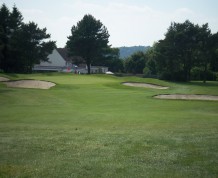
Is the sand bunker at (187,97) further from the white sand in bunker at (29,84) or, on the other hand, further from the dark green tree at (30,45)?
the dark green tree at (30,45)

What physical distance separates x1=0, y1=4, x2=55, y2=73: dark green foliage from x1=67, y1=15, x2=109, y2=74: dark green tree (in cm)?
671

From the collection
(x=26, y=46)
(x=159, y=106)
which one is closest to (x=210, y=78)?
(x=26, y=46)

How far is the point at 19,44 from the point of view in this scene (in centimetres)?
7000

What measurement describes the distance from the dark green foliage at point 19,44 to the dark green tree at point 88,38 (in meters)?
6.71

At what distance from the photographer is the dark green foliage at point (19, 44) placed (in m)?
70.8

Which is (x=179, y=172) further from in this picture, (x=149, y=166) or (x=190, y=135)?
(x=190, y=135)

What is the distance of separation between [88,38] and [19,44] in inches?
686

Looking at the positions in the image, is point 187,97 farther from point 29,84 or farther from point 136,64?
point 136,64

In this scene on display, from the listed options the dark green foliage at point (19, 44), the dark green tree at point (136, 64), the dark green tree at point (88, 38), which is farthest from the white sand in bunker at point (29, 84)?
the dark green tree at point (136, 64)

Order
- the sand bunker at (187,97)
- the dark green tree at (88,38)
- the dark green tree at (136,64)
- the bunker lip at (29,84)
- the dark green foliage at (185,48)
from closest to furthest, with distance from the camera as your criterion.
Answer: the sand bunker at (187,97) → the bunker lip at (29,84) → the dark green foliage at (185,48) → the dark green tree at (88,38) → the dark green tree at (136,64)

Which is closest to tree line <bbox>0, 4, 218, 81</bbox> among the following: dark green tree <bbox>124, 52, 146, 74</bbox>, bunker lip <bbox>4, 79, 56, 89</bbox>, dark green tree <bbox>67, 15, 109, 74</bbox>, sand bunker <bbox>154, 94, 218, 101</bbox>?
dark green tree <bbox>67, 15, 109, 74</bbox>

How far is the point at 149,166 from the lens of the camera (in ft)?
25.3

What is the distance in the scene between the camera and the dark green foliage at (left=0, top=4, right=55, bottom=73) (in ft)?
232

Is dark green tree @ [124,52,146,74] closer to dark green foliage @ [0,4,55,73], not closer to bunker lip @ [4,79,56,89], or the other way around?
dark green foliage @ [0,4,55,73]
